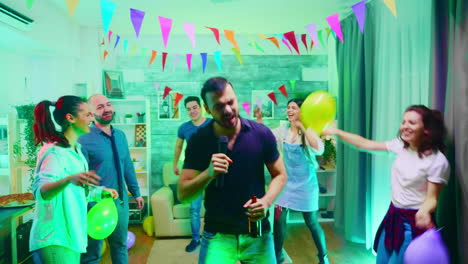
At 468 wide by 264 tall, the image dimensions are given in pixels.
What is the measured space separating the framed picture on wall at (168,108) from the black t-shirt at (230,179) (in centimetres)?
279

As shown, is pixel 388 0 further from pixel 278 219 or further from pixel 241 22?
pixel 241 22

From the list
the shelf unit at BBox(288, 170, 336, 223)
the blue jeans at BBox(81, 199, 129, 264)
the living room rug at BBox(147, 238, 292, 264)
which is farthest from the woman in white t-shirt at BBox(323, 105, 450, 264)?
the shelf unit at BBox(288, 170, 336, 223)

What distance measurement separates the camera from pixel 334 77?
13.1ft

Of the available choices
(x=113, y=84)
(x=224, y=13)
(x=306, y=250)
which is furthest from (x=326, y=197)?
(x=113, y=84)

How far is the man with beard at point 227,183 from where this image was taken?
1.29 metres

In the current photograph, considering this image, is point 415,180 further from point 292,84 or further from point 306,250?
point 292,84

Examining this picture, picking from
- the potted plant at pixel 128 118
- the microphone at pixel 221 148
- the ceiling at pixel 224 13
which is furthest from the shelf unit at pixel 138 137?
the microphone at pixel 221 148

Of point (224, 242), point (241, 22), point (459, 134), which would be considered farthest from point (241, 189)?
point (241, 22)

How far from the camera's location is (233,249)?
4.33 feet

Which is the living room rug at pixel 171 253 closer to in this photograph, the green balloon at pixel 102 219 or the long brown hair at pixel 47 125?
the green balloon at pixel 102 219

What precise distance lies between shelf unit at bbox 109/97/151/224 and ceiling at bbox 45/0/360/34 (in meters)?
0.96

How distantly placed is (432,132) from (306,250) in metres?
1.82

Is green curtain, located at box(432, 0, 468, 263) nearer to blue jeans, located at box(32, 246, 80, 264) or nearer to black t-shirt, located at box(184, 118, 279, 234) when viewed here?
black t-shirt, located at box(184, 118, 279, 234)

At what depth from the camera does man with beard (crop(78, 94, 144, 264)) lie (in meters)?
1.97
